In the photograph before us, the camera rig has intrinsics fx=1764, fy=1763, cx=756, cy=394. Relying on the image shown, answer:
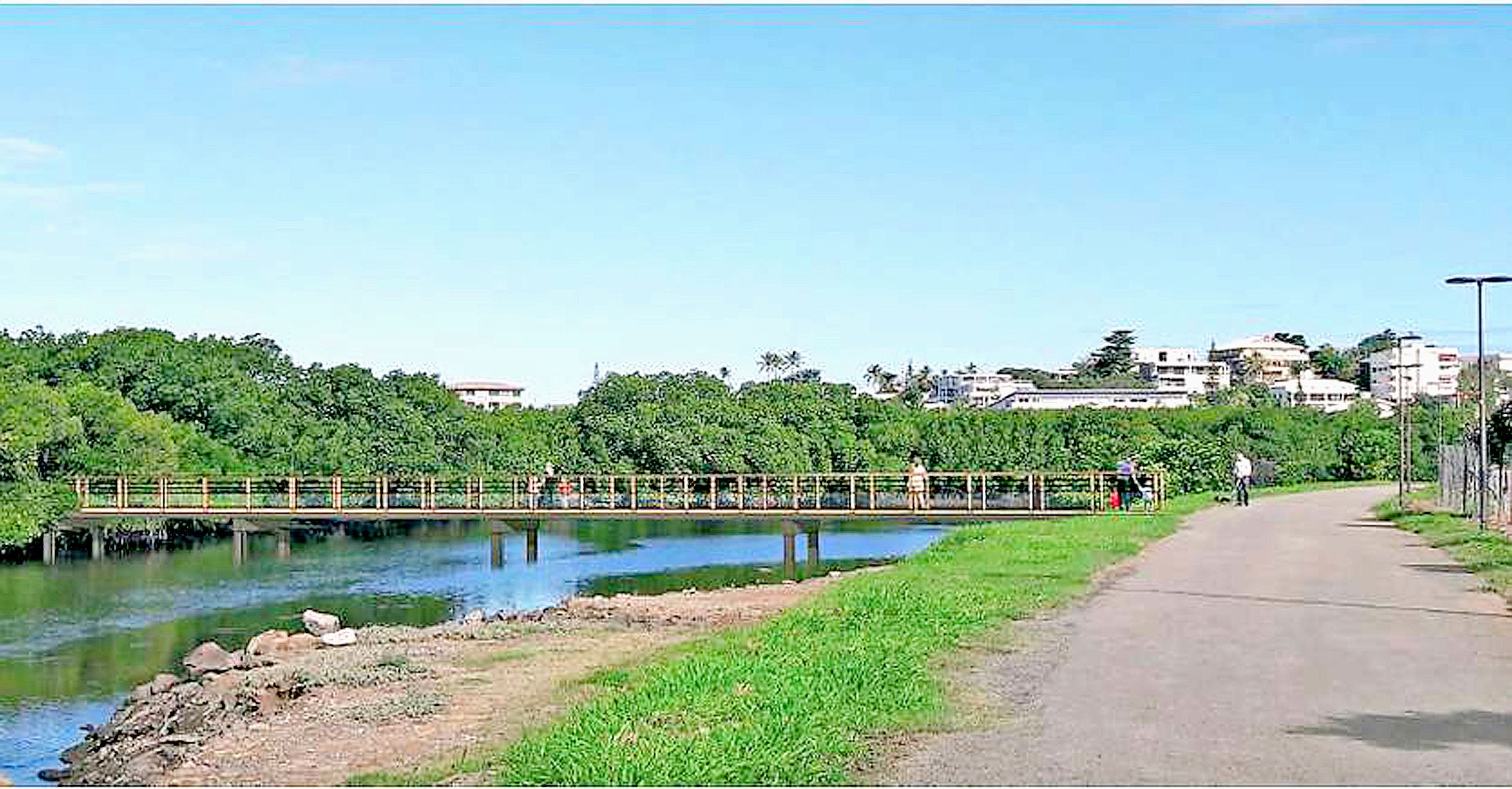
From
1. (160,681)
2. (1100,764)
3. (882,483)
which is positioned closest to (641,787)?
(1100,764)

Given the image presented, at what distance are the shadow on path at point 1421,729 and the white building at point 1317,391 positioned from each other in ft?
438

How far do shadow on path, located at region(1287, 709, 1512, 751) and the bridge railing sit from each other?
30.9 meters

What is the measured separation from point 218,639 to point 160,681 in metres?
8.56

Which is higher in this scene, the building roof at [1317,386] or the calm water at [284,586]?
the building roof at [1317,386]

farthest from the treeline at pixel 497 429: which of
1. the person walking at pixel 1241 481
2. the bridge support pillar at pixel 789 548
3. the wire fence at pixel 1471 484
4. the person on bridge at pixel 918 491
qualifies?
the bridge support pillar at pixel 789 548

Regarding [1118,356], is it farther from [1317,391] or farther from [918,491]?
A: [918,491]

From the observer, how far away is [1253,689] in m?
12.3

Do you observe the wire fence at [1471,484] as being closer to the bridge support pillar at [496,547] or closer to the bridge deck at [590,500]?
the bridge deck at [590,500]

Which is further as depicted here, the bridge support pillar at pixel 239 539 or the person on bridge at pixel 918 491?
the bridge support pillar at pixel 239 539

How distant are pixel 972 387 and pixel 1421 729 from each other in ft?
591

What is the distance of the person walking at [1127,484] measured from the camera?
44062 millimetres

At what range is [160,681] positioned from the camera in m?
20.3

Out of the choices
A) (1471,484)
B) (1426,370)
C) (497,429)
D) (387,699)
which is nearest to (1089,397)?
(1426,370)

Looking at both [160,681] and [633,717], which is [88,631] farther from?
[633,717]
